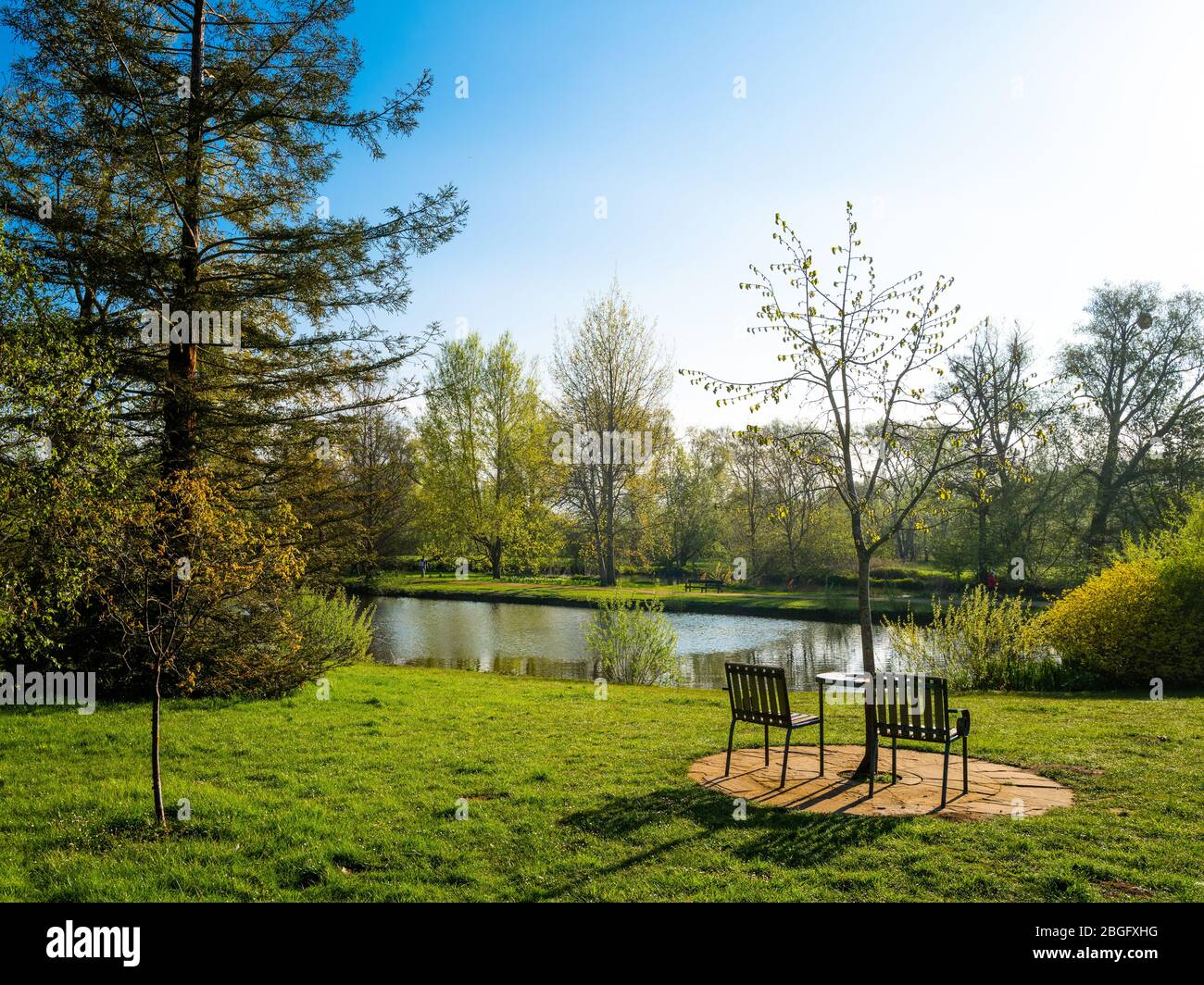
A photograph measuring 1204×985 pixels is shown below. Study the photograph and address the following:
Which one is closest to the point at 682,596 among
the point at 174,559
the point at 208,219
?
the point at 208,219

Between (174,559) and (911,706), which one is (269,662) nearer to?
(174,559)

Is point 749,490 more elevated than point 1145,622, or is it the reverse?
point 749,490

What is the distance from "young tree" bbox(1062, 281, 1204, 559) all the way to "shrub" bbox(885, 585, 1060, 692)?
49.4 feet

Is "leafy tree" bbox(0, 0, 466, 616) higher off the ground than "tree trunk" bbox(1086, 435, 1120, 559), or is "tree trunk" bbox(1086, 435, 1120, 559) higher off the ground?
"leafy tree" bbox(0, 0, 466, 616)

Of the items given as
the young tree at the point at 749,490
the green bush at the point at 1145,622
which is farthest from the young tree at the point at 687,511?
the green bush at the point at 1145,622

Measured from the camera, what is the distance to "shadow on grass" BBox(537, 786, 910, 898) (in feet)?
14.6

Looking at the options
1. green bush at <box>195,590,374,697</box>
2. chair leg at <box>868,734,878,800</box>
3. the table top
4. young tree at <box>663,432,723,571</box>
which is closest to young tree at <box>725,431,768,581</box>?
young tree at <box>663,432,723,571</box>

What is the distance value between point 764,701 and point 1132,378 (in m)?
28.7

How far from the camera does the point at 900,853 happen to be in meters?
4.44

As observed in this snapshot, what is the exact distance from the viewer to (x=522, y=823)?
511cm

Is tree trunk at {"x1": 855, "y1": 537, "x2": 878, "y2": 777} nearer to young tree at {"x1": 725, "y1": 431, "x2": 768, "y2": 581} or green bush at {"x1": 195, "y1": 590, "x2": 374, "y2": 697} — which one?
green bush at {"x1": 195, "y1": 590, "x2": 374, "y2": 697}

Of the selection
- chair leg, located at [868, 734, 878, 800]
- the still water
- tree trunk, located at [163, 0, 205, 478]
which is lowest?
the still water
